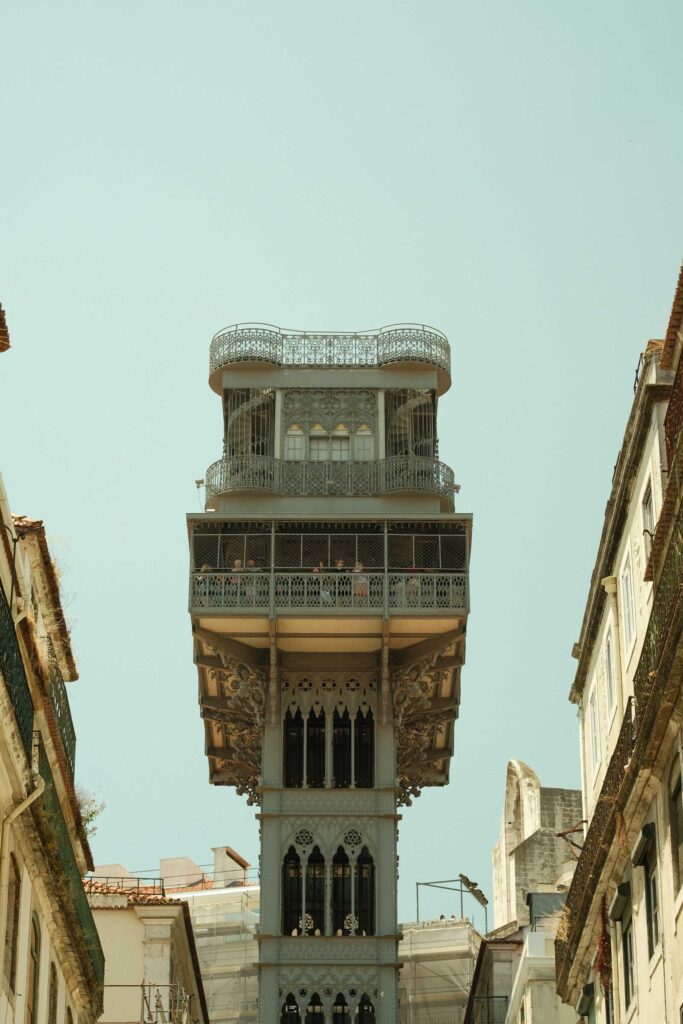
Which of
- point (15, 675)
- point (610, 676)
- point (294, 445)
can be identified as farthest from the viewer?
point (294, 445)

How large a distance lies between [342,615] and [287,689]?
278 cm

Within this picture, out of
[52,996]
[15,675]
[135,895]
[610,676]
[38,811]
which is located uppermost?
[610,676]

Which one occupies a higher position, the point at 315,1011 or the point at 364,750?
the point at 364,750

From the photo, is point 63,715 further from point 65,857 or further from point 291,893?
point 291,893

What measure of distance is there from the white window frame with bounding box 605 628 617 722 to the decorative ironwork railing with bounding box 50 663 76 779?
7191 millimetres

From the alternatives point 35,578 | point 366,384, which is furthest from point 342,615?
point 35,578

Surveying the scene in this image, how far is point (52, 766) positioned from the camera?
1062 inches

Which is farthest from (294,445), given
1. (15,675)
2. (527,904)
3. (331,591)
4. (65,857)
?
(15,675)

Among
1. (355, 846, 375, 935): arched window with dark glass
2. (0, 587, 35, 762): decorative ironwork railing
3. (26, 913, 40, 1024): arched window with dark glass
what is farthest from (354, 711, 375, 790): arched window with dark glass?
(0, 587, 35, 762): decorative ironwork railing

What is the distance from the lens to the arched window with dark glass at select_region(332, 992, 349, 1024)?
48.4 meters

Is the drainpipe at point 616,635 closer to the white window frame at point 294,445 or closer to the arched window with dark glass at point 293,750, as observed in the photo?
the arched window with dark glass at point 293,750

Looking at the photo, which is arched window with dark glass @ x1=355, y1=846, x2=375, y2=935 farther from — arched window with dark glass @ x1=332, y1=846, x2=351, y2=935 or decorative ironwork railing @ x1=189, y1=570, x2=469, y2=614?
decorative ironwork railing @ x1=189, y1=570, x2=469, y2=614

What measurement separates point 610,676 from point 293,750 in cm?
2229

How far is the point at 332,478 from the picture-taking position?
52219mm
